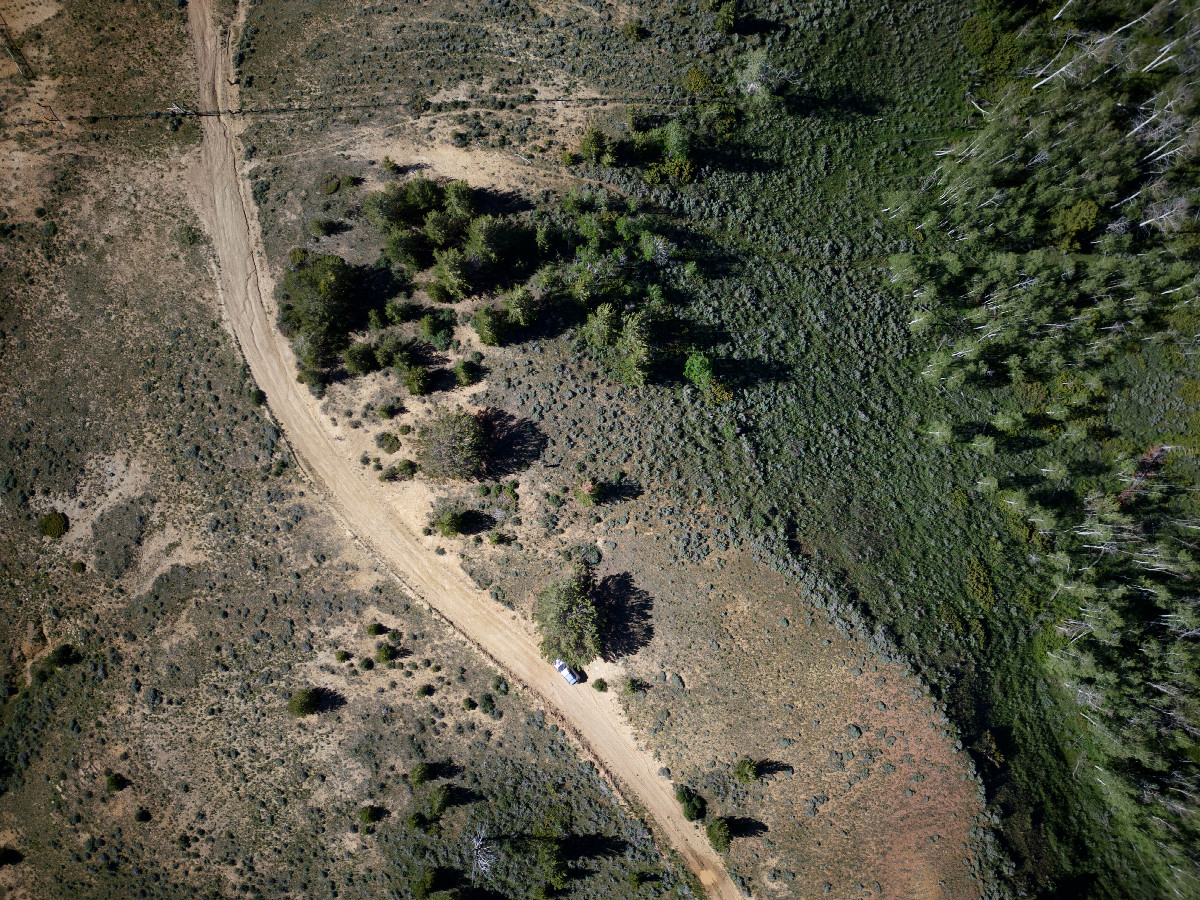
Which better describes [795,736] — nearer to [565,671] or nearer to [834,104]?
[565,671]

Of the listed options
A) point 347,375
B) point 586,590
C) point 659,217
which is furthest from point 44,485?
point 659,217

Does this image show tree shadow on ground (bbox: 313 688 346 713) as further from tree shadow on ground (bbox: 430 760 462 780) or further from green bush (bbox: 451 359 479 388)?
green bush (bbox: 451 359 479 388)

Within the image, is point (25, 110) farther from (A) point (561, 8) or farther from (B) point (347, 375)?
(A) point (561, 8)

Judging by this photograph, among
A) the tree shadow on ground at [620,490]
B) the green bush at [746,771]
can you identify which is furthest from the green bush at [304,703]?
the green bush at [746,771]

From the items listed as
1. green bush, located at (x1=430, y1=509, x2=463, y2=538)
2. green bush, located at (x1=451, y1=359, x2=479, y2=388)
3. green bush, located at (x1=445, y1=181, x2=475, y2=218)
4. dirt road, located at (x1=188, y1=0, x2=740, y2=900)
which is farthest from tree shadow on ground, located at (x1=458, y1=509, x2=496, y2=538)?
green bush, located at (x1=445, y1=181, x2=475, y2=218)

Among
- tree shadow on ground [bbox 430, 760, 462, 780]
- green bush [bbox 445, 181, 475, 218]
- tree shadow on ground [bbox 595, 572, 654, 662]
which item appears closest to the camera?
tree shadow on ground [bbox 595, 572, 654, 662]

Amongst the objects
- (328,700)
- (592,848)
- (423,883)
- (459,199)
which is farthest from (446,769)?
(459,199)
